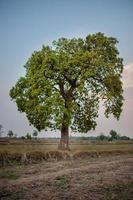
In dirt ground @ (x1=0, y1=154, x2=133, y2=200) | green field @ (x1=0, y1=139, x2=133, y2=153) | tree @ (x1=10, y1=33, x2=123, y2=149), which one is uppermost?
tree @ (x1=10, y1=33, x2=123, y2=149)

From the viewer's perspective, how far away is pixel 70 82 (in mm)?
40125

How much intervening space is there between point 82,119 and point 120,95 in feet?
20.4

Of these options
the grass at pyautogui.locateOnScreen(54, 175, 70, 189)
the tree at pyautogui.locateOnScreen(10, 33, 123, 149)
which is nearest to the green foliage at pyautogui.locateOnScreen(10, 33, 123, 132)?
the tree at pyautogui.locateOnScreen(10, 33, 123, 149)

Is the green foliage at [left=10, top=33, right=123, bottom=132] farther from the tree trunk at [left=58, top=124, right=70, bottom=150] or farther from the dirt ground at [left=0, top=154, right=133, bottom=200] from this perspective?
the dirt ground at [left=0, top=154, right=133, bottom=200]

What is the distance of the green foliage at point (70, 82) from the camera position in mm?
36531

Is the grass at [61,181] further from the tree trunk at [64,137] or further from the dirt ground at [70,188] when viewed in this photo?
the tree trunk at [64,137]

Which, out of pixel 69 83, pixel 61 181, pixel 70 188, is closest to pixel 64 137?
pixel 69 83

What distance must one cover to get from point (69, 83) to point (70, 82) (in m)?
0.33

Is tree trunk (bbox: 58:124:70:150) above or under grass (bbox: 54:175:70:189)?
above

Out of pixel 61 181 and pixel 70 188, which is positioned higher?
Result: pixel 61 181

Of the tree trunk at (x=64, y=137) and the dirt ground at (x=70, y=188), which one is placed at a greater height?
the tree trunk at (x=64, y=137)

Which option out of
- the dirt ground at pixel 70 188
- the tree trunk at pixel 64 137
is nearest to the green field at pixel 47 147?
the tree trunk at pixel 64 137

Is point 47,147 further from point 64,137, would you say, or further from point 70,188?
point 70,188

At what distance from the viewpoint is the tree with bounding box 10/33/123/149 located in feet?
120
